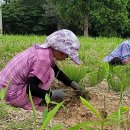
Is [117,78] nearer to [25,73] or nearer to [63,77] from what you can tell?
[63,77]

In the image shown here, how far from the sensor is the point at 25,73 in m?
3.22

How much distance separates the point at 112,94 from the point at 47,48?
26.9 inches

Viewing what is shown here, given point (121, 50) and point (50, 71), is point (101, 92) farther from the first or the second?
point (121, 50)

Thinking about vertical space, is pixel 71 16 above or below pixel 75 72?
below

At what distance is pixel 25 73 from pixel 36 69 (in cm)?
13

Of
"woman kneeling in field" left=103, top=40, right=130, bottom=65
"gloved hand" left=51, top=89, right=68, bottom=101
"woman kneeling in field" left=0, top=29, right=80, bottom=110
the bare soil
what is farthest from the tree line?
"woman kneeling in field" left=0, top=29, right=80, bottom=110

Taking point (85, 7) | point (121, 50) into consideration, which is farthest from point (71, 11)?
point (121, 50)

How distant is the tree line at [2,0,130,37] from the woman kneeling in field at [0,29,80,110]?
77.4ft

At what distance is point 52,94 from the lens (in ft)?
11.1

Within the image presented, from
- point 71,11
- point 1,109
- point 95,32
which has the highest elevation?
point 1,109

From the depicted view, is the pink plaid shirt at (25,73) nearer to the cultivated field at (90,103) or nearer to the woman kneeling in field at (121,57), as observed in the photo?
the cultivated field at (90,103)

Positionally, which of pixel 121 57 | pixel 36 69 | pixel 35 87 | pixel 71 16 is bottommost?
pixel 71 16

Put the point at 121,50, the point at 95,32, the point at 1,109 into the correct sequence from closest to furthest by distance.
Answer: the point at 1,109
the point at 121,50
the point at 95,32

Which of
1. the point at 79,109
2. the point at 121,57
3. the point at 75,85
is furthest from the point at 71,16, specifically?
the point at 79,109
